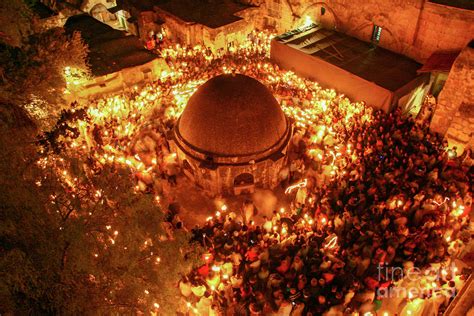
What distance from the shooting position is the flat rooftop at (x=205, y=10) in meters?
22.2

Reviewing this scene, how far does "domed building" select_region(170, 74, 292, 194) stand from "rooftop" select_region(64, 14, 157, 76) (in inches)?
215

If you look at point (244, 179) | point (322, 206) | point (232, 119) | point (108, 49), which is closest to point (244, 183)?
point (244, 179)

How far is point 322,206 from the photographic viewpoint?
40.1ft

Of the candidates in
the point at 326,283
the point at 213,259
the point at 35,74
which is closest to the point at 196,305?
the point at 213,259

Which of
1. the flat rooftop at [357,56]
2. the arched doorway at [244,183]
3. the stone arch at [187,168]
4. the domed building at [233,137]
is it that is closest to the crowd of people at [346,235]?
the domed building at [233,137]

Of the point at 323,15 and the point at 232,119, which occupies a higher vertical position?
the point at 323,15

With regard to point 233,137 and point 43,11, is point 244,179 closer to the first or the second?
point 233,137

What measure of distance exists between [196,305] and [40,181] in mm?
5388

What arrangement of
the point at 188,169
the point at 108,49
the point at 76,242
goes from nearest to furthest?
1. the point at 76,242
2. the point at 188,169
3. the point at 108,49

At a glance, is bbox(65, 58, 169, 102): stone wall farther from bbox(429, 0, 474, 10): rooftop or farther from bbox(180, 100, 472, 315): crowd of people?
bbox(429, 0, 474, 10): rooftop

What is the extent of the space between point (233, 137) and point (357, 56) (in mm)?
8885

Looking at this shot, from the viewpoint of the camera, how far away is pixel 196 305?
33.4 ft

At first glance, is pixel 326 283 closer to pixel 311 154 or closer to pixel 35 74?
pixel 311 154

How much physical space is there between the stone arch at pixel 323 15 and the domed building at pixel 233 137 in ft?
→ 28.9
